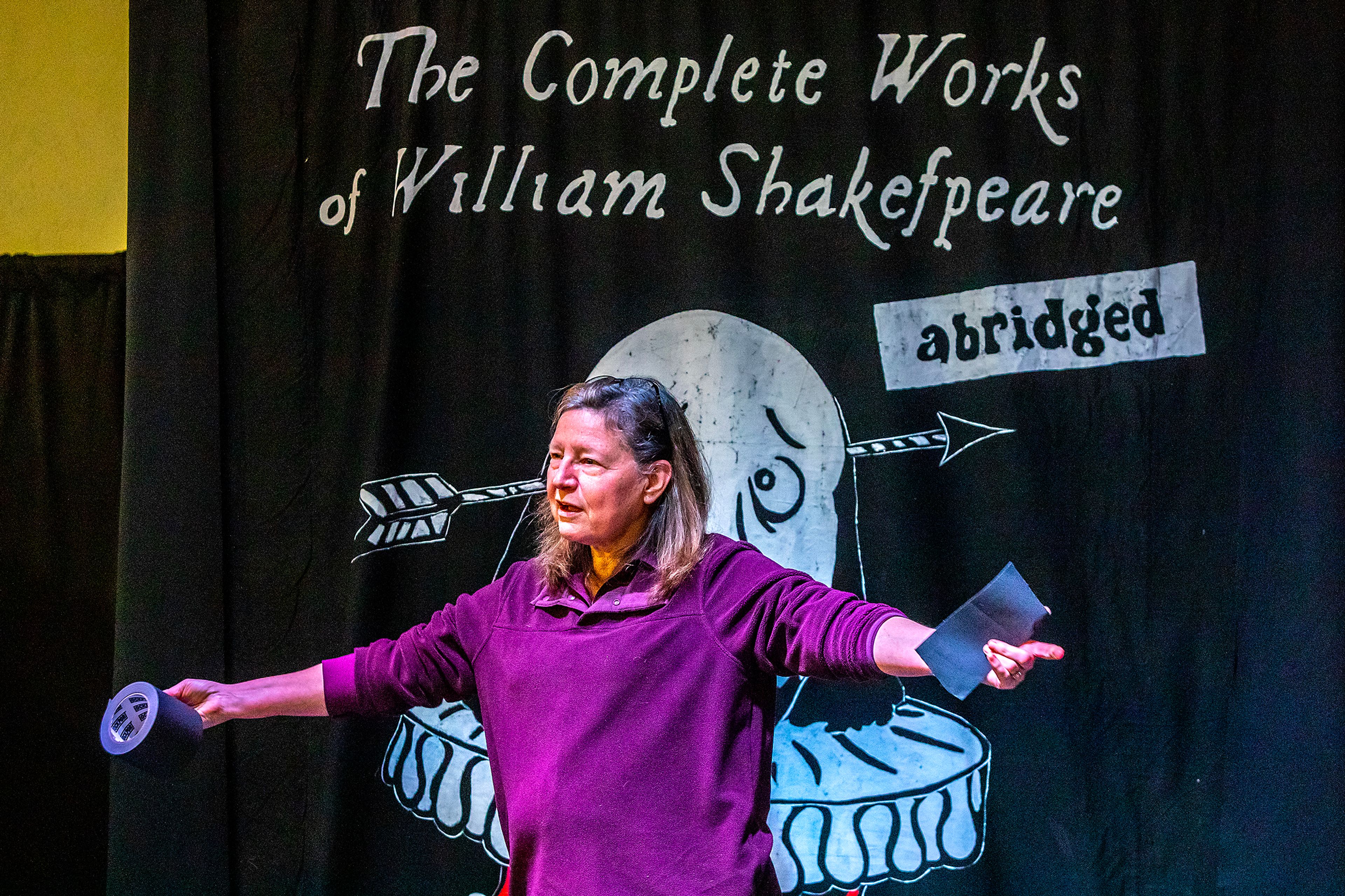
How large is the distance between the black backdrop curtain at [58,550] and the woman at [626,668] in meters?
1.24

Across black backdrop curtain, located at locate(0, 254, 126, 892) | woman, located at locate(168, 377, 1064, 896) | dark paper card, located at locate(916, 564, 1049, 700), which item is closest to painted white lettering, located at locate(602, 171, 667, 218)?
woman, located at locate(168, 377, 1064, 896)

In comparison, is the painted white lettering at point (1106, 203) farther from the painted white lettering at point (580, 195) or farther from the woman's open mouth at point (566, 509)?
the woman's open mouth at point (566, 509)

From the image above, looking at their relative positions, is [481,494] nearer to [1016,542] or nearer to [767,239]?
[767,239]

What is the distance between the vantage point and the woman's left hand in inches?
56.6

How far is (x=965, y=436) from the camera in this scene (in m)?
2.72

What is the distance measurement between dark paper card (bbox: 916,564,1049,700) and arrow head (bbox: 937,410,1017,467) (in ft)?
4.00

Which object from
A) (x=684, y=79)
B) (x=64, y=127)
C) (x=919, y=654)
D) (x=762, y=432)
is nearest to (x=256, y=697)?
(x=919, y=654)

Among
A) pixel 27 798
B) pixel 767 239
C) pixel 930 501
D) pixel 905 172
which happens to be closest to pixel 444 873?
pixel 27 798

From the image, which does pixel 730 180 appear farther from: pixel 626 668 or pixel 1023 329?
pixel 626 668

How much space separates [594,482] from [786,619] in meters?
0.40

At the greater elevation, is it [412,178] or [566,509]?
[412,178]

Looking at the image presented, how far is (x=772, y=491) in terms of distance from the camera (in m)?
2.75

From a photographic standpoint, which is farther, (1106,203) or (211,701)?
(1106,203)

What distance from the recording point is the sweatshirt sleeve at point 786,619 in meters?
1.66
